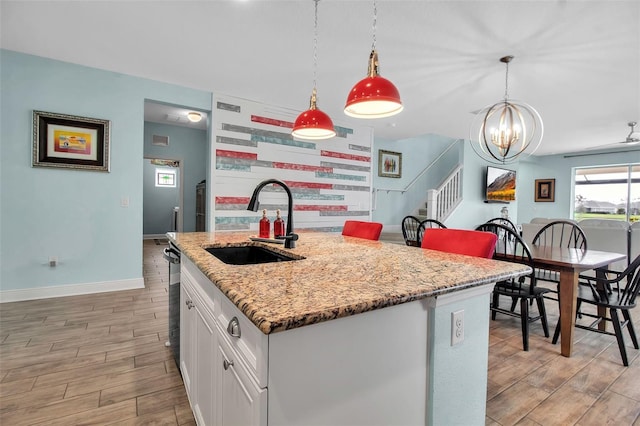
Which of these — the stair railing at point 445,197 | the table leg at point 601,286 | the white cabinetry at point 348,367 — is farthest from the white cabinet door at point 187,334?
the stair railing at point 445,197

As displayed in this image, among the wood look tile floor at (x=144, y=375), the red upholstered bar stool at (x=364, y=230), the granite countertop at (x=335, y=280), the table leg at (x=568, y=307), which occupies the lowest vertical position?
the wood look tile floor at (x=144, y=375)

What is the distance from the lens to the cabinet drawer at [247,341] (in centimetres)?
70

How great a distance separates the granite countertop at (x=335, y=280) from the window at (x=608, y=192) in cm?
901

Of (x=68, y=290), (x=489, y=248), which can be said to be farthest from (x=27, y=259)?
(x=489, y=248)

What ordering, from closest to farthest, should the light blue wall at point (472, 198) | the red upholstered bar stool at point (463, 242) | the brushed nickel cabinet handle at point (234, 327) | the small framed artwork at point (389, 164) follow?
the brushed nickel cabinet handle at point (234, 327) < the red upholstered bar stool at point (463, 242) < the light blue wall at point (472, 198) < the small framed artwork at point (389, 164)

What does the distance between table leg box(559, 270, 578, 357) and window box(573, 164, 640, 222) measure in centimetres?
742

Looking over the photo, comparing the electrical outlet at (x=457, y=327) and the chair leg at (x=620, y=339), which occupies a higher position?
Answer: the electrical outlet at (x=457, y=327)

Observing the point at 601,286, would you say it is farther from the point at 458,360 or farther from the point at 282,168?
the point at 282,168

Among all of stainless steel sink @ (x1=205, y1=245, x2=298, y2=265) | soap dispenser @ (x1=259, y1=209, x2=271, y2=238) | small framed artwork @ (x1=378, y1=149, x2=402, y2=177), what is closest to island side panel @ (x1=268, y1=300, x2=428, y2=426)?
stainless steel sink @ (x1=205, y1=245, x2=298, y2=265)

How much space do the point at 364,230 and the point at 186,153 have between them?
5.21 meters

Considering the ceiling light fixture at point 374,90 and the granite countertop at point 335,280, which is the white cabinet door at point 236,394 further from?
the ceiling light fixture at point 374,90

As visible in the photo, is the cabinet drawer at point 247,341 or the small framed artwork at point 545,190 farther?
the small framed artwork at point 545,190

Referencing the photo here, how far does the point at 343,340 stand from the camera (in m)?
0.82

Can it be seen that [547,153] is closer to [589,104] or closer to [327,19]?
[589,104]
